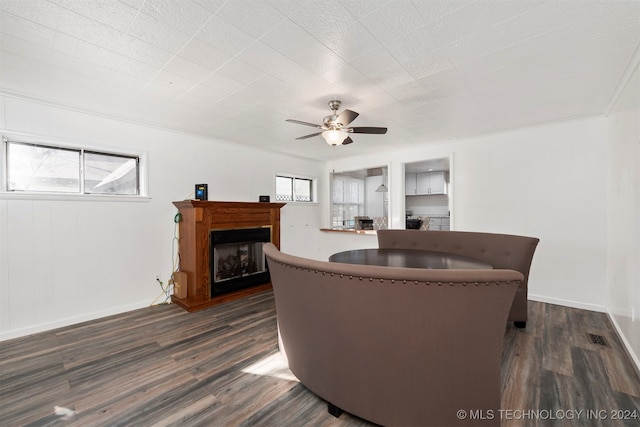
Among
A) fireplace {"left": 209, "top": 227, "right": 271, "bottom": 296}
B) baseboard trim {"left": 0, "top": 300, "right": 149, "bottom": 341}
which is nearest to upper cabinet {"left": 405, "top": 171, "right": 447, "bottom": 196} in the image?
fireplace {"left": 209, "top": 227, "right": 271, "bottom": 296}

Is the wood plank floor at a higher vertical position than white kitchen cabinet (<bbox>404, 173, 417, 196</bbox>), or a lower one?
lower

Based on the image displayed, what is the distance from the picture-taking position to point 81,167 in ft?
10.1

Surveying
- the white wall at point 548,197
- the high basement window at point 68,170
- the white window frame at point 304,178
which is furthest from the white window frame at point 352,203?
the high basement window at point 68,170

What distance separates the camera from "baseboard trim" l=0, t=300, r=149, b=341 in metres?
2.59

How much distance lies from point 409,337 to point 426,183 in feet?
23.2

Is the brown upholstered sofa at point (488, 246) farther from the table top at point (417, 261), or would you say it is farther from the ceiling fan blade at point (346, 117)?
the ceiling fan blade at point (346, 117)

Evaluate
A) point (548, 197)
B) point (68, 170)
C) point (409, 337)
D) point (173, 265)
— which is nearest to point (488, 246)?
point (548, 197)

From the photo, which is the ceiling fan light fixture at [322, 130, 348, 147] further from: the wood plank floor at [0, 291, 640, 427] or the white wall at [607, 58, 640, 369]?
the white wall at [607, 58, 640, 369]

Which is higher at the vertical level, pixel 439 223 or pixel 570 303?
pixel 439 223

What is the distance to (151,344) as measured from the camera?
245 centimetres

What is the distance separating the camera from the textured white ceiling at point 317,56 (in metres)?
1.55

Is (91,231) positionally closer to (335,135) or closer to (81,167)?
(81,167)

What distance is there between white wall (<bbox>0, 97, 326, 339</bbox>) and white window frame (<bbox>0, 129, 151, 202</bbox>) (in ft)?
0.14

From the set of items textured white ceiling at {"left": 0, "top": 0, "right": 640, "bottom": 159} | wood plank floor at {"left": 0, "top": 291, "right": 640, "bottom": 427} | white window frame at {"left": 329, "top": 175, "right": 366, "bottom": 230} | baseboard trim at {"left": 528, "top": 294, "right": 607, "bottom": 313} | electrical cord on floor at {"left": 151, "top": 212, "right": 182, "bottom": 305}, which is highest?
textured white ceiling at {"left": 0, "top": 0, "right": 640, "bottom": 159}
